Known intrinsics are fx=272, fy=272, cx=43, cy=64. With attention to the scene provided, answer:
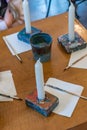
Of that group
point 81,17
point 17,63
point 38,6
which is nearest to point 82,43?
point 17,63

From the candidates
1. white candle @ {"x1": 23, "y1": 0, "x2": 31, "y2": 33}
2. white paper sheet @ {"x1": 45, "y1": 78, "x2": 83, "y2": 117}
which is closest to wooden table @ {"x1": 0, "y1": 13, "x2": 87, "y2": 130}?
white paper sheet @ {"x1": 45, "y1": 78, "x2": 83, "y2": 117}

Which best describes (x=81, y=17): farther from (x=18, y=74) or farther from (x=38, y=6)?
(x=18, y=74)

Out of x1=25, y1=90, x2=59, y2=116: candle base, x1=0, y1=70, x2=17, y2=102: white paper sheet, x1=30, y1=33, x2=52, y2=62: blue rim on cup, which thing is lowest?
x1=0, y1=70, x2=17, y2=102: white paper sheet

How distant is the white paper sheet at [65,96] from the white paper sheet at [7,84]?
0.49 ft

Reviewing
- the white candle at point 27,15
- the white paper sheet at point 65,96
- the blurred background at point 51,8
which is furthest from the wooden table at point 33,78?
the blurred background at point 51,8

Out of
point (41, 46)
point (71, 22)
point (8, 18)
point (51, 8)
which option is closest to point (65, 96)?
point (41, 46)

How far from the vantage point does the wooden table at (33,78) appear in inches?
40.0

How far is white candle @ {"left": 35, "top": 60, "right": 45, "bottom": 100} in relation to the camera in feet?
3.13

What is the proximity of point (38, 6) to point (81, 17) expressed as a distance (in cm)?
61

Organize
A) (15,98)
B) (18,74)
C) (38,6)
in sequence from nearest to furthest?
1. (15,98)
2. (18,74)
3. (38,6)

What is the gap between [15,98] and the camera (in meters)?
1.12

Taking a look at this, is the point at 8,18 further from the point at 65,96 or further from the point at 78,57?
the point at 65,96

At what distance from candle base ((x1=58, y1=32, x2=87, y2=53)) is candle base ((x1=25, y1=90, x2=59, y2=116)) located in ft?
1.08

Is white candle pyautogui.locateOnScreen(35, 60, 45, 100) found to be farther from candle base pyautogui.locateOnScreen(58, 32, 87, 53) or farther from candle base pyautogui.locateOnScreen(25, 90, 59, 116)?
candle base pyautogui.locateOnScreen(58, 32, 87, 53)
